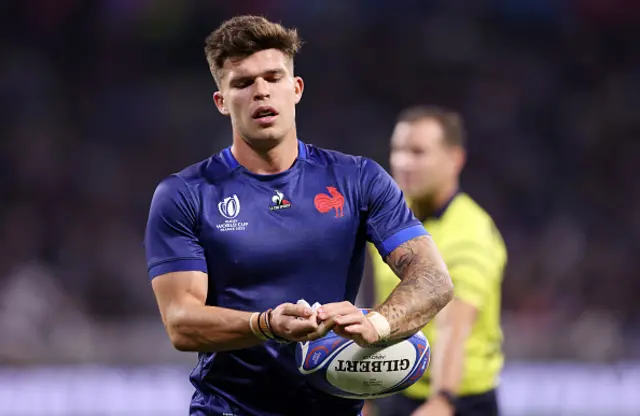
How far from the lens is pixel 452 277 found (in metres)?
4.86

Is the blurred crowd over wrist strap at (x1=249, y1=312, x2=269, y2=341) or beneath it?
over

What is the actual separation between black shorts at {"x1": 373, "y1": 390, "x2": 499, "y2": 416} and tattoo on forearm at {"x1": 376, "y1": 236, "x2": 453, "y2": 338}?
1.63m

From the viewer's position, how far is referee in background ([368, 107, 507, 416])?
471 centimetres

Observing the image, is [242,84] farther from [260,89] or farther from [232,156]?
[232,156]

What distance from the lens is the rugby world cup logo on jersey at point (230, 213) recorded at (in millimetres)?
3596

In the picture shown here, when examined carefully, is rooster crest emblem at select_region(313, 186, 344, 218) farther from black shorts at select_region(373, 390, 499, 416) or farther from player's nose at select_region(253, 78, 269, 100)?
black shorts at select_region(373, 390, 499, 416)

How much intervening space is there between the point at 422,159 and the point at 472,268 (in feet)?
2.44

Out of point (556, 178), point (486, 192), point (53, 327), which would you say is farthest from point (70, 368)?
point (556, 178)

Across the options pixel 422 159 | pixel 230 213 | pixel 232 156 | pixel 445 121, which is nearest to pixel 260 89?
pixel 232 156

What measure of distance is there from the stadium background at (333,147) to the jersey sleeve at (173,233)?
6301 millimetres

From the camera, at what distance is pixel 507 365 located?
10.1m

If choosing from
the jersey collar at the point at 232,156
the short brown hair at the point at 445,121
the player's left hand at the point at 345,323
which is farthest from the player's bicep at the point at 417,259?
the short brown hair at the point at 445,121

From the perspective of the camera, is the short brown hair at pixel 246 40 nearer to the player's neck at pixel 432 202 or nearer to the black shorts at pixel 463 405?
the player's neck at pixel 432 202

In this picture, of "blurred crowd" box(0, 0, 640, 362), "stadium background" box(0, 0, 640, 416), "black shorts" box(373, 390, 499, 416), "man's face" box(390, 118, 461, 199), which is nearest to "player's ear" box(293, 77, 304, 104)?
"man's face" box(390, 118, 461, 199)
